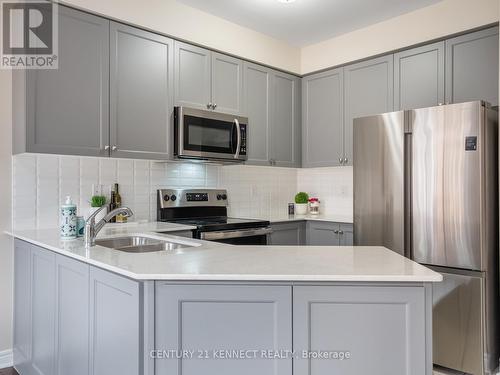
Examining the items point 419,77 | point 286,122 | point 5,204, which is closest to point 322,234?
point 286,122

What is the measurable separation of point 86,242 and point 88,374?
601 millimetres

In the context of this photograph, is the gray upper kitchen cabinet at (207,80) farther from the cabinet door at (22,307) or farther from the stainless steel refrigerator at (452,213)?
the cabinet door at (22,307)

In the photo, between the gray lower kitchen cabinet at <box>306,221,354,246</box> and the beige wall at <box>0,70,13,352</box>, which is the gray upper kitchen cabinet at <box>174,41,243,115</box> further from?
the gray lower kitchen cabinet at <box>306,221,354,246</box>

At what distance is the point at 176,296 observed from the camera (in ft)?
4.51

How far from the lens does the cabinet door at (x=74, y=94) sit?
2.40m

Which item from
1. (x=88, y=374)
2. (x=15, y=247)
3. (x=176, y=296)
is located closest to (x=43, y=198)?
(x=15, y=247)

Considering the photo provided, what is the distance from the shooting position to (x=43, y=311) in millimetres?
2184

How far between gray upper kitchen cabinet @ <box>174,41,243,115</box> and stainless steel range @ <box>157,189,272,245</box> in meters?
0.78

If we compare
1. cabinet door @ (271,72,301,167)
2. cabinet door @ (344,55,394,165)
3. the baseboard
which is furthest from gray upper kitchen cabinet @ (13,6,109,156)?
cabinet door @ (344,55,394,165)

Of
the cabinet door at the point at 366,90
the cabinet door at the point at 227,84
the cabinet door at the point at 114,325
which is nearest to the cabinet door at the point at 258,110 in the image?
the cabinet door at the point at 227,84

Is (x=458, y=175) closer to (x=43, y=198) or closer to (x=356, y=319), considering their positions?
(x=356, y=319)

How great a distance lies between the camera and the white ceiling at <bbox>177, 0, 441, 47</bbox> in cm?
309

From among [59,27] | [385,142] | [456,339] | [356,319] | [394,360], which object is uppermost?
[59,27]

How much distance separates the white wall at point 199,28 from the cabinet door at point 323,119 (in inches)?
12.4
